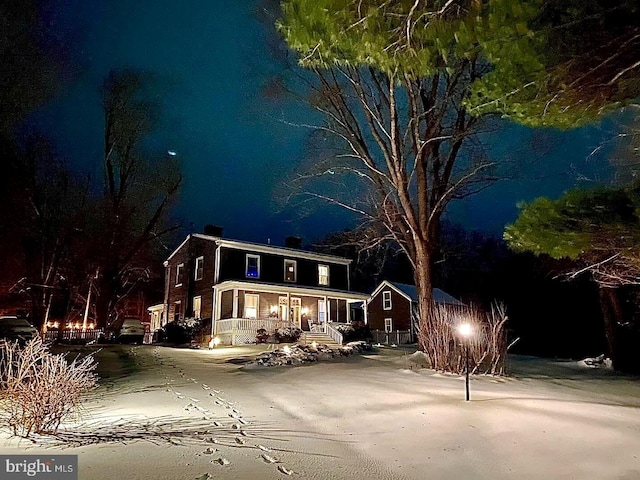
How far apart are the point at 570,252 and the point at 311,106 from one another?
990 cm

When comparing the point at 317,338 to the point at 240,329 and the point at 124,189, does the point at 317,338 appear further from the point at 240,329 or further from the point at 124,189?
the point at 124,189

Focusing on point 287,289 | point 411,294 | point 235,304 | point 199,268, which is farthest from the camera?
point 411,294

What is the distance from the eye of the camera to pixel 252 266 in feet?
85.8

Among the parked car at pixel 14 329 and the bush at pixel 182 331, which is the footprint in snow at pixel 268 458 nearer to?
the parked car at pixel 14 329

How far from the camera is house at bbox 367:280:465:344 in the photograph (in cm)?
2945

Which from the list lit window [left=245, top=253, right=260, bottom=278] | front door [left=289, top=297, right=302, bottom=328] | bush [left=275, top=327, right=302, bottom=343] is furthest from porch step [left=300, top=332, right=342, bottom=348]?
lit window [left=245, top=253, right=260, bottom=278]

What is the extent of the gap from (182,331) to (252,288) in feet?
13.5

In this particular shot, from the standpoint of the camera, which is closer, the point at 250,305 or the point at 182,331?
the point at 182,331

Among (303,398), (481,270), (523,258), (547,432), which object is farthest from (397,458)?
(481,270)

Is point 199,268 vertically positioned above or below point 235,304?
above

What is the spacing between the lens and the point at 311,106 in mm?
14227

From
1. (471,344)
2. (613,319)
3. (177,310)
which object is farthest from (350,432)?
(177,310)

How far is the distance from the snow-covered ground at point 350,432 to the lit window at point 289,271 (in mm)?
17846

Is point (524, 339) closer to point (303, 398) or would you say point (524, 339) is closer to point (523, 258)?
point (523, 258)
